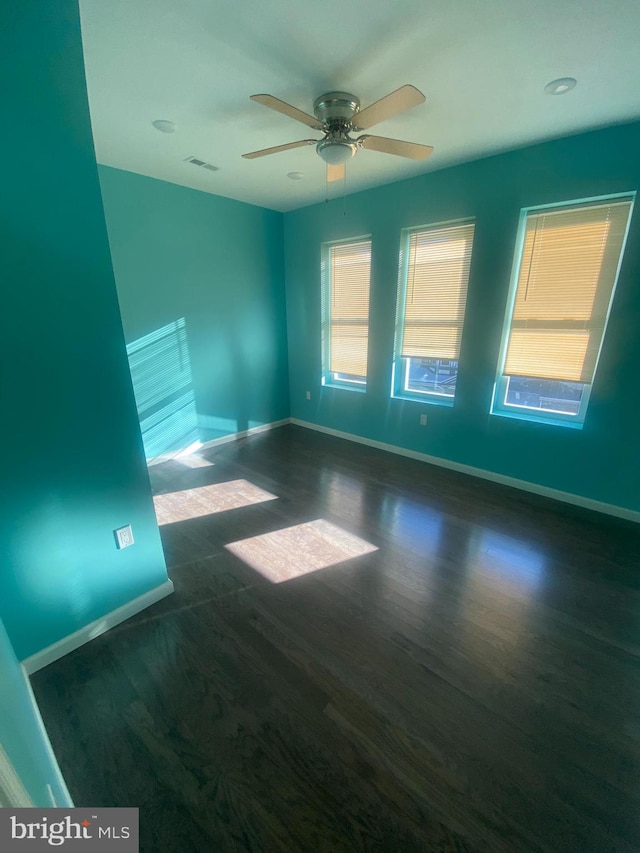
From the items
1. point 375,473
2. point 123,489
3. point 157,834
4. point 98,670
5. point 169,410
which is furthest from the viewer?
point 169,410

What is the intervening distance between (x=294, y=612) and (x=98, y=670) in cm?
92

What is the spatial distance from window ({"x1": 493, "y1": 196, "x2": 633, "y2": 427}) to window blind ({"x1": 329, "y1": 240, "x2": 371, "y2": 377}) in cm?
155

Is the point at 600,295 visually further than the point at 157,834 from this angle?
Yes

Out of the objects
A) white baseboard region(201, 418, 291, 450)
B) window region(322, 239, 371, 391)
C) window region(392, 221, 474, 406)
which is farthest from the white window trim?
white baseboard region(201, 418, 291, 450)

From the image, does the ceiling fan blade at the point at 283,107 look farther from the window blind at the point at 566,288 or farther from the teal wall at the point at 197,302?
the teal wall at the point at 197,302

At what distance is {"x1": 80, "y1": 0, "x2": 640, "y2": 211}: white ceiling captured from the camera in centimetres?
140

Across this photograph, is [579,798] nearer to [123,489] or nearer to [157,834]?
[157,834]

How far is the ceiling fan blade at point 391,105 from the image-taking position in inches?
58.5

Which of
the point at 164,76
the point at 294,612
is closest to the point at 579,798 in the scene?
the point at 294,612

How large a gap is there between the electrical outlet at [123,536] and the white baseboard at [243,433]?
252cm

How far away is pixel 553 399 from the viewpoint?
2.91 meters

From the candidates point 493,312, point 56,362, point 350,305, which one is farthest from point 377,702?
point 350,305

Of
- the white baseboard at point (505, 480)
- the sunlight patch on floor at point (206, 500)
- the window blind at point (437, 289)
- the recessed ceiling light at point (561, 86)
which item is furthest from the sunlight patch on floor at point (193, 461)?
the recessed ceiling light at point (561, 86)

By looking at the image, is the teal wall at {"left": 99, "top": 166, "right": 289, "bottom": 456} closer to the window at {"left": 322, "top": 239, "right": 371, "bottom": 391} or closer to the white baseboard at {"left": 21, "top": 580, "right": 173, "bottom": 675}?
the window at {"left": 322, "top": 239, "right": 371, "bottom": 391}
